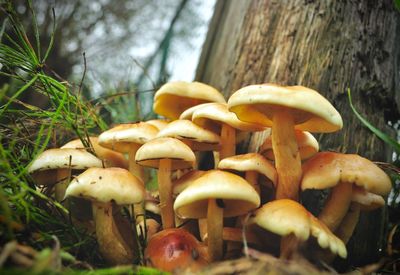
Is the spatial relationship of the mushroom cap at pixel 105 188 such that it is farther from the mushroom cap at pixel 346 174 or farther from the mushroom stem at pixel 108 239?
the mushroom cap at pixel 346 174

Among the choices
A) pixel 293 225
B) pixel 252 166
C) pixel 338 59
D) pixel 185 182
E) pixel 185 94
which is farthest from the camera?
pixel 338 59

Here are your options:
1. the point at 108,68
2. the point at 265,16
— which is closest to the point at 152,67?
the point at 108,68

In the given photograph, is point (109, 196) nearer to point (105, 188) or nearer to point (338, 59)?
point (105, 188)

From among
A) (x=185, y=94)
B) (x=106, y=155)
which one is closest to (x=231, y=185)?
(x=185, y=94)

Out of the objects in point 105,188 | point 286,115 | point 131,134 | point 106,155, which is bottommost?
point 106,155

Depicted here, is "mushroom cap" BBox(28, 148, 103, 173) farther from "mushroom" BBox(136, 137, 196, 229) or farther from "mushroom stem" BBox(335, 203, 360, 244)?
"mushroom stem" BBox(335, 203, 360, 244)

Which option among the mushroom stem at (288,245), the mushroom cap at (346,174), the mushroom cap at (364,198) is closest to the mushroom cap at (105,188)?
the mushroom stem at (288,245)

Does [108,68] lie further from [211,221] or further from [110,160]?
[211,221]
